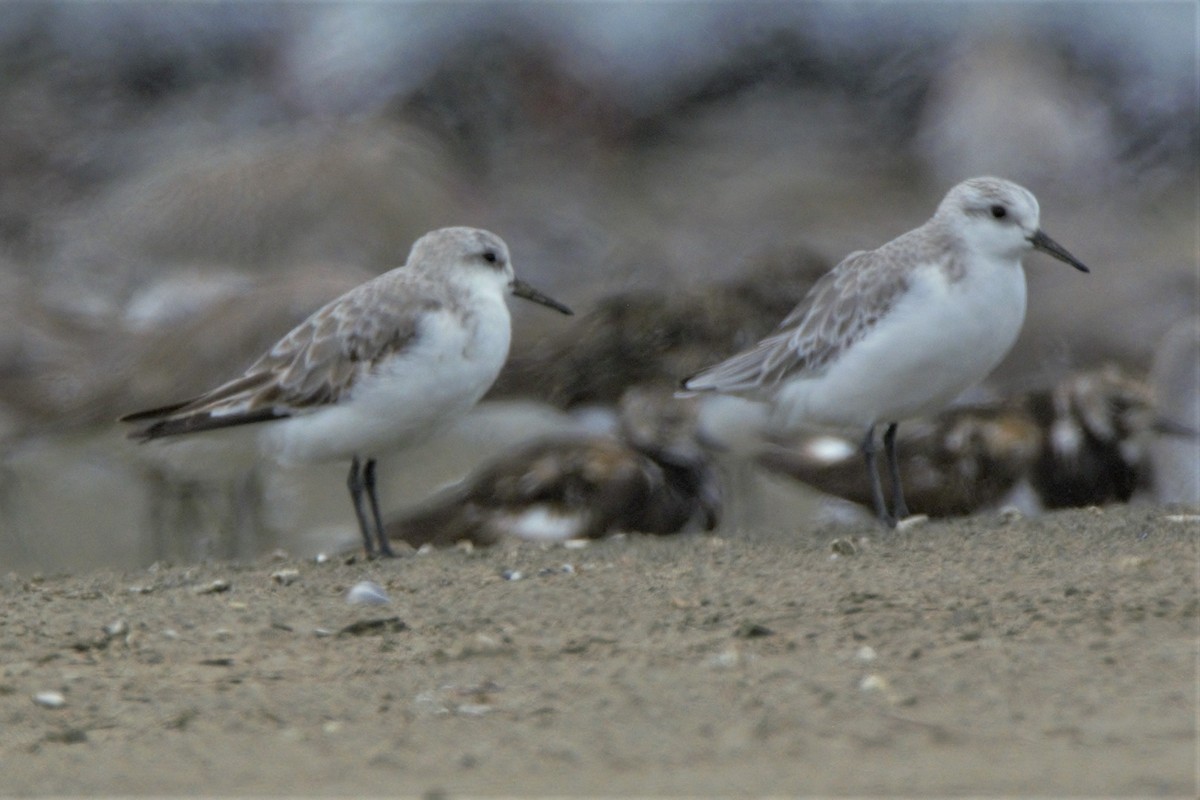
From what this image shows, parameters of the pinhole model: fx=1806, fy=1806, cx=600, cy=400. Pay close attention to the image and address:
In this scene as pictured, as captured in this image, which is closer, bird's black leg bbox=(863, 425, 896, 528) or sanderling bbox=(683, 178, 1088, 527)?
sanderling bbox=(683, 178, 1088, 527)

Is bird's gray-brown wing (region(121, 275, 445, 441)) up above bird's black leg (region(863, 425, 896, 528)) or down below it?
above

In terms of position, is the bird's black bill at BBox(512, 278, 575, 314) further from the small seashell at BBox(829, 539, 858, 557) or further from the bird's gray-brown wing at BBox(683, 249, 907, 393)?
the small seashell at BBox(829, 539, 858, 557)

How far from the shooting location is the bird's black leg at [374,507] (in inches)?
242

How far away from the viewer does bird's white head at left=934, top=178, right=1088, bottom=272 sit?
6.06m

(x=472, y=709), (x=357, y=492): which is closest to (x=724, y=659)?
(x=472, y=709)

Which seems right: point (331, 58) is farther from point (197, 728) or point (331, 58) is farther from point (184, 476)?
point (197, 728)

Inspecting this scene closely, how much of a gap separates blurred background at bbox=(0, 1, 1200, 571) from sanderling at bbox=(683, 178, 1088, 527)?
1.93m

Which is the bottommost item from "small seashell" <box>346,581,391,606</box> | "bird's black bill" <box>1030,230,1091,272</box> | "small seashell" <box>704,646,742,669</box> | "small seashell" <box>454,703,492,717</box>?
"small seashell" <box>454,703,492,717</box>

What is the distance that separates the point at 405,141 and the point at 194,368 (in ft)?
17.7

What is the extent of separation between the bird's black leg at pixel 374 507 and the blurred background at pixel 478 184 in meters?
1.50

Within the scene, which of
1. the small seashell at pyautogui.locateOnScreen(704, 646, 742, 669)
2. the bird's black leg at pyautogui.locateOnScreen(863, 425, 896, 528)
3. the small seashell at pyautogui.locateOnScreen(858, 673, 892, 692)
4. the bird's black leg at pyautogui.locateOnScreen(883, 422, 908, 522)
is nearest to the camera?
the small seashell at pyautogui.locateOnScreen(858, 673, 892, 692)

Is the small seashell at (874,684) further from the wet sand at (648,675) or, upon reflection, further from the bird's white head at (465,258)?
the bird's white head at (465,258)

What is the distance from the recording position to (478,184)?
556 inches

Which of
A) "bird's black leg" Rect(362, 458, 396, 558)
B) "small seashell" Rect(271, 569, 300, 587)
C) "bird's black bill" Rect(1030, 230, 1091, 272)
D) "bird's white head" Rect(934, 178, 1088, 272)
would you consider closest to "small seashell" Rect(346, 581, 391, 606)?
"small seashell" Rect(271, 569, 300, 587)
